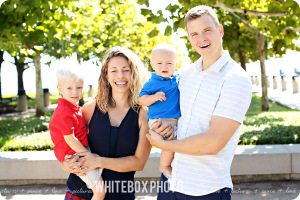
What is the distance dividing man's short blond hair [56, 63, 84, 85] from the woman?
0.30 m

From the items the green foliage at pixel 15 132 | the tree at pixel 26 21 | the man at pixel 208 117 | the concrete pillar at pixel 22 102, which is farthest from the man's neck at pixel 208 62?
the concrete pillar at pixel 22 102

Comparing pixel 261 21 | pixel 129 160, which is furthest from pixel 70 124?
pixel 261 21

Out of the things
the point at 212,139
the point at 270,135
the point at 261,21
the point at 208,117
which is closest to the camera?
the point at 212,139

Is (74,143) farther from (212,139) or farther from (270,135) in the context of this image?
(270,135)

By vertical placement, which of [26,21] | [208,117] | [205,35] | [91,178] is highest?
[26,21]

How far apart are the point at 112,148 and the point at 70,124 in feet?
1.51

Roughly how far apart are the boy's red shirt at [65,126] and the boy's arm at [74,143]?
41mm

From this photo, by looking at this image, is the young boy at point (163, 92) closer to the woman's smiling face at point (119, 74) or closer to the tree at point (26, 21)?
the woman's smiling face at point (119, 74)

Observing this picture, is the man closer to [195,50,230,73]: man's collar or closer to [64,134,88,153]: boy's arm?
[195,50,230,73]: man's collar

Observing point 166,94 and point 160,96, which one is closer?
point 160,96

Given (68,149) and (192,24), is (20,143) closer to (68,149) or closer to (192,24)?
(68,149)

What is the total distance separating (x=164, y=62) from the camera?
2.78 m

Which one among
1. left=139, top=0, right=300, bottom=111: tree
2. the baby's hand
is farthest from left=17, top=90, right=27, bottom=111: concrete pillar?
the baby's hand

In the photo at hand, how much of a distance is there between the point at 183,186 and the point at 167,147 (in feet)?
1.09
